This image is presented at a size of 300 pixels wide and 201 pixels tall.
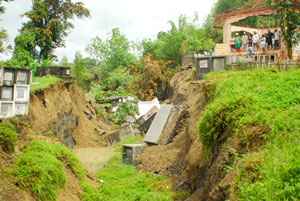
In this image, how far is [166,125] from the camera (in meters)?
14.8

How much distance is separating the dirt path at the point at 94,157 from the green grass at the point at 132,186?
1.73 meters

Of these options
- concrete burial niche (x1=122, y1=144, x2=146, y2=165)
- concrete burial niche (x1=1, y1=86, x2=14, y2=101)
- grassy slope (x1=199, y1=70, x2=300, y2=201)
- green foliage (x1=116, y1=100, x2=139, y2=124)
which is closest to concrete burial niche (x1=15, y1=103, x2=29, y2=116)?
concrete burial niche (x1=1, y1=86, x2=14, y2=101)

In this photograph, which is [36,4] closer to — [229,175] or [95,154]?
[95,154]

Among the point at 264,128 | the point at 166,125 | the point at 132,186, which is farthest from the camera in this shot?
the point at 166,125

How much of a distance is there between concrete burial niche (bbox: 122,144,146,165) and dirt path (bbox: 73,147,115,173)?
154cm

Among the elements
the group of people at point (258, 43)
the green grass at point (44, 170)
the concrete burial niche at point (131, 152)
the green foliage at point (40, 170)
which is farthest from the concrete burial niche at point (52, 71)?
the group of people at point (258, 43)

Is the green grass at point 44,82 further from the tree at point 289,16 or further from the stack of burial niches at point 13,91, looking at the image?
the tree at point 289,16

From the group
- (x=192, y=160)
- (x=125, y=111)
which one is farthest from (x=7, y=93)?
(x=125, y=111)

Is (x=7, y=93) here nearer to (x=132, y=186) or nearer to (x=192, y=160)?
(x=132, y=186)

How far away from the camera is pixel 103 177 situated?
12.5 metres

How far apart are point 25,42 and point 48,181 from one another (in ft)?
64.0

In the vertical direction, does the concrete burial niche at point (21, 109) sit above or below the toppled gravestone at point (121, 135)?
above

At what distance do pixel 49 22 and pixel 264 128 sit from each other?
963 inches

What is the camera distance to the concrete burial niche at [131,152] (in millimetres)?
14127
